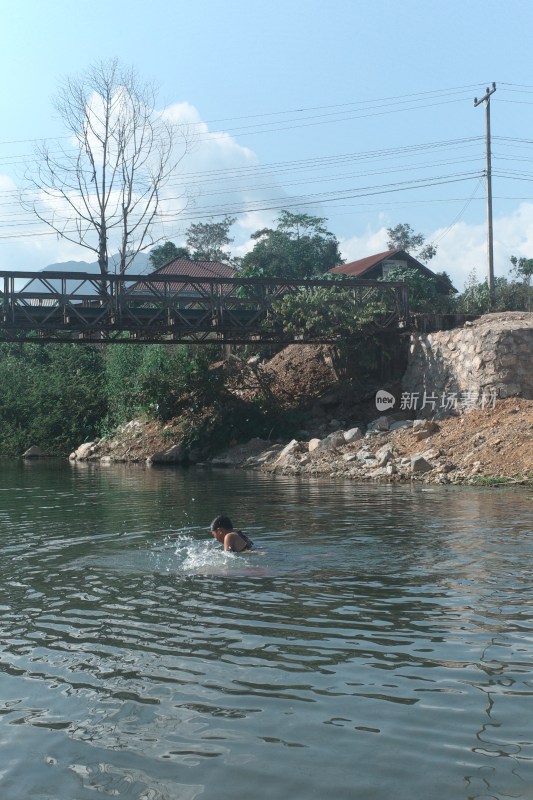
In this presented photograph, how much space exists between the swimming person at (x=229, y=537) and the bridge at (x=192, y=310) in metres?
18.6

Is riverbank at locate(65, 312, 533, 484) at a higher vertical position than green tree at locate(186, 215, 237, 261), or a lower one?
lower

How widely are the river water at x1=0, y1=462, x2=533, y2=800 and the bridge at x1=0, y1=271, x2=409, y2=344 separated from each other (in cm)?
1659

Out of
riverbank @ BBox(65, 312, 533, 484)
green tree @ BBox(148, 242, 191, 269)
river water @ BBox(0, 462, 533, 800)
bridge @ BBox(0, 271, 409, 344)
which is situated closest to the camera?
river water @ BBox(0, 462, 533, 800)

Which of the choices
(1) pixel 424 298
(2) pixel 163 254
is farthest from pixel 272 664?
(2) pixel 163 254

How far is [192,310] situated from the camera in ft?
106

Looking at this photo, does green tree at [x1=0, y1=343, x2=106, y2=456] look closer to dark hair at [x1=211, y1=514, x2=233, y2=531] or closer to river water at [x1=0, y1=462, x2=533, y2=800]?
river water at [x1=0, y1=462, x2=533, y2=800]

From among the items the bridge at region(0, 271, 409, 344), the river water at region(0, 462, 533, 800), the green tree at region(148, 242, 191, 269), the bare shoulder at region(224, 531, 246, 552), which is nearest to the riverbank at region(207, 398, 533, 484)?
the bridge at region(0, 271, 409, 344)

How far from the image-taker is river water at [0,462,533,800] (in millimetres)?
4801

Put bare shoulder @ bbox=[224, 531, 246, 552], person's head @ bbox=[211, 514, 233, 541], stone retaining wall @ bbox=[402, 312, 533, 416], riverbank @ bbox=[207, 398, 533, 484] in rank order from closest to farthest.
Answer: bare shoulder @ bbox=[224, 531, 246, 552] → person's head @ bbox=[211, 514, 233, 541] → riverbank @ bbox=[207, 398, 533, 484] → stone retaining wall @ bbox=[402, 312, 533, 416]

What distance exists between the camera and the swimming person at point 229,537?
1145 cm

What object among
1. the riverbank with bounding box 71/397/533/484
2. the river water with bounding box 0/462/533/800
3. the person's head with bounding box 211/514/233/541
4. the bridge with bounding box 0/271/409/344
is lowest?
the river water with bounding box 0/462/533/800

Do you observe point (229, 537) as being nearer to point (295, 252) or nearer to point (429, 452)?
point (429, 452)

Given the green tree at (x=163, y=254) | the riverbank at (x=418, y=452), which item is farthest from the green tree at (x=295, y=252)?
the riverbank at (x=418, y=452)

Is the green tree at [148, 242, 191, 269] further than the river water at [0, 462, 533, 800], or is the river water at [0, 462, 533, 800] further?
the green tree at [148, 242, 191, 269]
